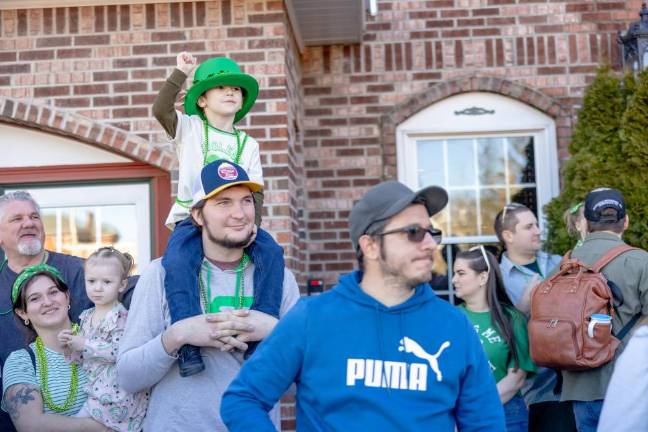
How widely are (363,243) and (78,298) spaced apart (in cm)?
210

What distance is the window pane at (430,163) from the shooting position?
6.83 metres

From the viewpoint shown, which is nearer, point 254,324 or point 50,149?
point 254,324

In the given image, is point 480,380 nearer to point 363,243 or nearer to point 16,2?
point 363,243

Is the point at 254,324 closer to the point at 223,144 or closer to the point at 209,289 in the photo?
the point at 209,289

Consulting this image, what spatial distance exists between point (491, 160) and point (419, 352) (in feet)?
15.2

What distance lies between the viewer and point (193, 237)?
10.3 ft

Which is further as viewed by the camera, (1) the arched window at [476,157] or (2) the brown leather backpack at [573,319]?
(1) the arched window at [476,157]

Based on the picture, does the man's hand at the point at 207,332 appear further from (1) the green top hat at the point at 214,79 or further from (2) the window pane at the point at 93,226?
(2) the window pane at the point at 93,226

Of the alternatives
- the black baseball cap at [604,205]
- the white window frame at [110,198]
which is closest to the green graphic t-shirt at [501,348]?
the black baseball cap at [604,205]

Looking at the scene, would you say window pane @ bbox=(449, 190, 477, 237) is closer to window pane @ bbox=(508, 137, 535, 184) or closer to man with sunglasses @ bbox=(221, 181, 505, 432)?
window pane @ bbox=(508, 137, 535, 184)

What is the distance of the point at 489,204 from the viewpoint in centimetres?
682

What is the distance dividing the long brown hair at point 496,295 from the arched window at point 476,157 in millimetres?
2077

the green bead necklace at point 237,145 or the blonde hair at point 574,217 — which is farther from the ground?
the green bead necklace at point 237,145

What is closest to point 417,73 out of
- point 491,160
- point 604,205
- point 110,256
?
point 491,160
